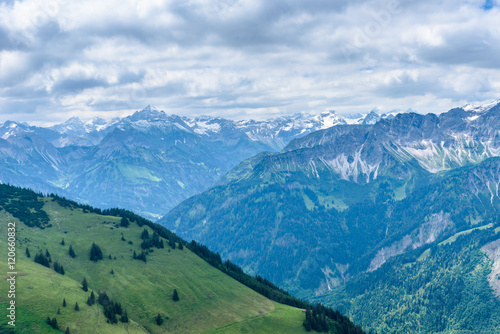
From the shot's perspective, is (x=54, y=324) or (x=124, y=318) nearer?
(x=54, y=324)

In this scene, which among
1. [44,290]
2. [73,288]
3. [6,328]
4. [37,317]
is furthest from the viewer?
[73,288]

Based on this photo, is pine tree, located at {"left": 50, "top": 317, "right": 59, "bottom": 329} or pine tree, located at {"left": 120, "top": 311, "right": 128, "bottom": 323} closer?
pine tree, located at {"left": 50, "top": 317, "right": 59, "bottom": 329}

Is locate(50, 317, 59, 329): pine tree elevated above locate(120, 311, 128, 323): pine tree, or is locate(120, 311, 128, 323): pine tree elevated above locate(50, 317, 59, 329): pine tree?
locate(50, 317, 59, 329): pine tree

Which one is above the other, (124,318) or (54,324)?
(54,324)

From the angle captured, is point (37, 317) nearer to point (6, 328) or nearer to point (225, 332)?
point (6, 328)

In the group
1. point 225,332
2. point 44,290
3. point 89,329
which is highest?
point 44,290

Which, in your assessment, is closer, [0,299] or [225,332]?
[0,299]

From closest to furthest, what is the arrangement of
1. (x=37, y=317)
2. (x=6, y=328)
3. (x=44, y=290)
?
(x=6, y=328) < (x=37, y=317) < (x=44, y=290)

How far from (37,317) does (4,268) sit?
4474cm

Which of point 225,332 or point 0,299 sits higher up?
point 0,299

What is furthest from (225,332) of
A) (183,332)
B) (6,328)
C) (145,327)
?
(6,328)

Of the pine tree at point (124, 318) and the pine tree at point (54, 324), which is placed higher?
the pine tree at point (54, 324)

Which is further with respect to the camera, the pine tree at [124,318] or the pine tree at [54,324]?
the pine tree at [124,318]

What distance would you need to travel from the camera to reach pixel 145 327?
631 ft
